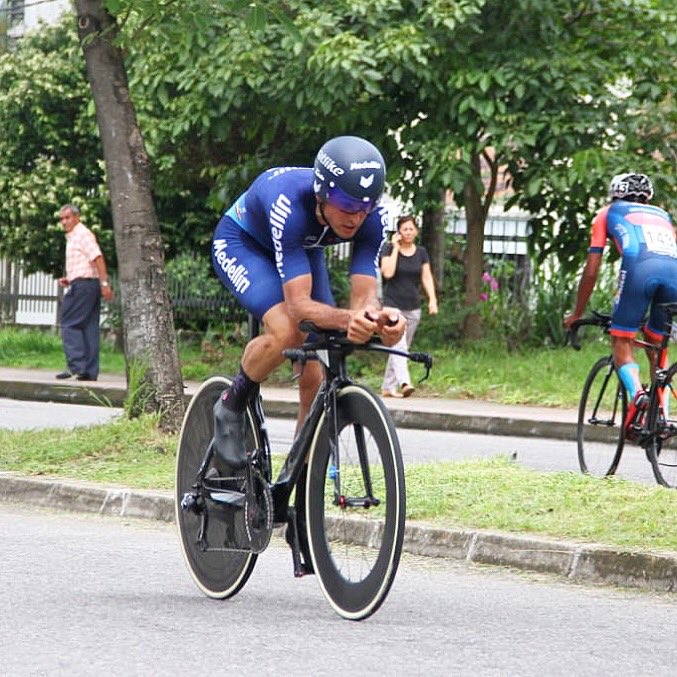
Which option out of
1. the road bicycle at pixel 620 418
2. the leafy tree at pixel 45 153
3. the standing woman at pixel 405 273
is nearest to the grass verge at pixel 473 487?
the road bicycle at pixel 620 418

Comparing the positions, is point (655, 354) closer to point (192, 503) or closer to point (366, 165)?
point (192, 503)

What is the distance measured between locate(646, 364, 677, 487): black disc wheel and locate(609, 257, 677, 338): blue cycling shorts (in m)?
0.36

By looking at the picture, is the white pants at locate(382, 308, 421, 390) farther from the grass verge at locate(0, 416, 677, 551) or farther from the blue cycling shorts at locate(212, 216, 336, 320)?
the blue cycling shorts at locate(212, 216, 336, 320)

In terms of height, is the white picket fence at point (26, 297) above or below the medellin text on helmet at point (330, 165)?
below

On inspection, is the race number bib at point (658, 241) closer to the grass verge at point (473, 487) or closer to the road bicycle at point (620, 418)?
the road bicycle at point (620, 418)

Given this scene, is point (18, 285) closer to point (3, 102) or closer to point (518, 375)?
point (3, 102)

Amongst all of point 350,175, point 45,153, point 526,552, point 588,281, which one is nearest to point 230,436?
point 350,175

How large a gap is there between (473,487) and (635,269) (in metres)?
1.98

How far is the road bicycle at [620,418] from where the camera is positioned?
33.4ft

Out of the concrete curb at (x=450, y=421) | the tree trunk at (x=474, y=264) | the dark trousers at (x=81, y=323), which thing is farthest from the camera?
the tree trunk at (x=474, y=264)

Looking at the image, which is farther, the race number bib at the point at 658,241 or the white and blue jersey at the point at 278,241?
the race number bib at the point at 658,241

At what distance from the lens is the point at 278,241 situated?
6.36m

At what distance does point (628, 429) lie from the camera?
33.9ft

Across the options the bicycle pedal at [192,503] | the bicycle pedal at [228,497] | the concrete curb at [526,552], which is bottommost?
the concrete curb at [526,552]
